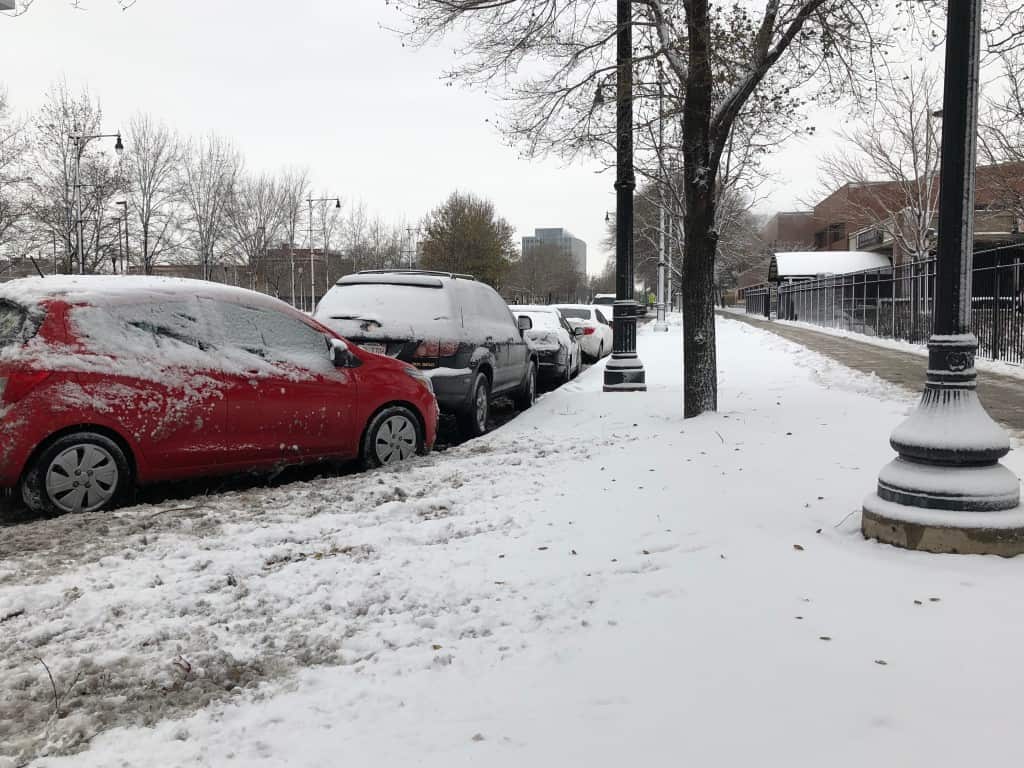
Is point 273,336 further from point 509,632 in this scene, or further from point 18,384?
point 509,632

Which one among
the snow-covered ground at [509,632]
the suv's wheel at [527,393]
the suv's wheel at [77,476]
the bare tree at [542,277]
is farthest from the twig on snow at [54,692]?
the bare tree at [542,277]

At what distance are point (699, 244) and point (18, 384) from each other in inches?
245

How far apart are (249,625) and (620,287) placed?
869 cm

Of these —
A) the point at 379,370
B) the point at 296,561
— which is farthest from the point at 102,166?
the point at 296,561

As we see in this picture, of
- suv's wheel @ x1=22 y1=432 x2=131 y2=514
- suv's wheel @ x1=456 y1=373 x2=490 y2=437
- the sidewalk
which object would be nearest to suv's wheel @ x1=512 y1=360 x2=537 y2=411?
suv's wheel @ x1=456 y1=373 x2=490 y2=437

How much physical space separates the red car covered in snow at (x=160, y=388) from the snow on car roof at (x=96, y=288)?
11mm

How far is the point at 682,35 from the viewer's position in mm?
8320

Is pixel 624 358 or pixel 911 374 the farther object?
pixel 911 374

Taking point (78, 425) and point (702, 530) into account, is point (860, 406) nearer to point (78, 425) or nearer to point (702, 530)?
point (702, 530)

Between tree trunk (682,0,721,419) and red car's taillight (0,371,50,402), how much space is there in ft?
19.0

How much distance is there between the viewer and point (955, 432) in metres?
3.96

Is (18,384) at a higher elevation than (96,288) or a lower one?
lower

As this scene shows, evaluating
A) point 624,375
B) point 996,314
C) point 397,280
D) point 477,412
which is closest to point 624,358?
point 624,375

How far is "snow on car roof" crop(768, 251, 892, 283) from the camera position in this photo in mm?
50719
